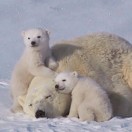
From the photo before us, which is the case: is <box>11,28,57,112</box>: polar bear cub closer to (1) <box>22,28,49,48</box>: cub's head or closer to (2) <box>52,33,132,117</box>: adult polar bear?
(1) <box>22,28,49,48</box>: cub's head

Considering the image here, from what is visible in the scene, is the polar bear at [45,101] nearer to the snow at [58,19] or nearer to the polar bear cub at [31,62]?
the polar bear cub at [31,62]

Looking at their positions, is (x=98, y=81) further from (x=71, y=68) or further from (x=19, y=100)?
(x=19, y=100)

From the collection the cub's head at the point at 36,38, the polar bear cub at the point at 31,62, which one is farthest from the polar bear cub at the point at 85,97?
the cub's head at the point at 36,38

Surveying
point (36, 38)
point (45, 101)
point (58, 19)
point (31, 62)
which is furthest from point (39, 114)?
point (58, 19)

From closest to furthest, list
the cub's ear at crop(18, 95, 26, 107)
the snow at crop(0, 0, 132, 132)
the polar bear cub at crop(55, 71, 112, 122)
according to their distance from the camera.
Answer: the polar bear cub at crop(55, 71, 112, 122), the cub's ear at crop(18, 95, 26, 107), the snow at crop(0, 0, 132, 132)

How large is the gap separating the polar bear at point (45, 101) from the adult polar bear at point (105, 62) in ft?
1.15

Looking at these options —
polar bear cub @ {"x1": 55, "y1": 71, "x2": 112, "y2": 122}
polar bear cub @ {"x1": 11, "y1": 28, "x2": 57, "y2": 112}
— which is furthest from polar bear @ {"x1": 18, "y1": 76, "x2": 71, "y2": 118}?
polar bear cub @ {"x1": 11, "y1": 28, "x2": 57, "y2": 112}

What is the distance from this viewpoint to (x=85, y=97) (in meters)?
6.99

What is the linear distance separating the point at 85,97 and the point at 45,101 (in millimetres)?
536

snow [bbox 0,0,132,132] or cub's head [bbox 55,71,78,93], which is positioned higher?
snow [bbox 0,0,132,132]

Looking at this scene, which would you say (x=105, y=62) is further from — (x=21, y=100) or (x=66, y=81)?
(x=21, y=100)

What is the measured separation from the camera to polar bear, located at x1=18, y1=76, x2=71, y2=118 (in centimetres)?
714

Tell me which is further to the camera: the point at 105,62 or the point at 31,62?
the point at 105,62

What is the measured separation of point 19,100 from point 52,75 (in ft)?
1.88
